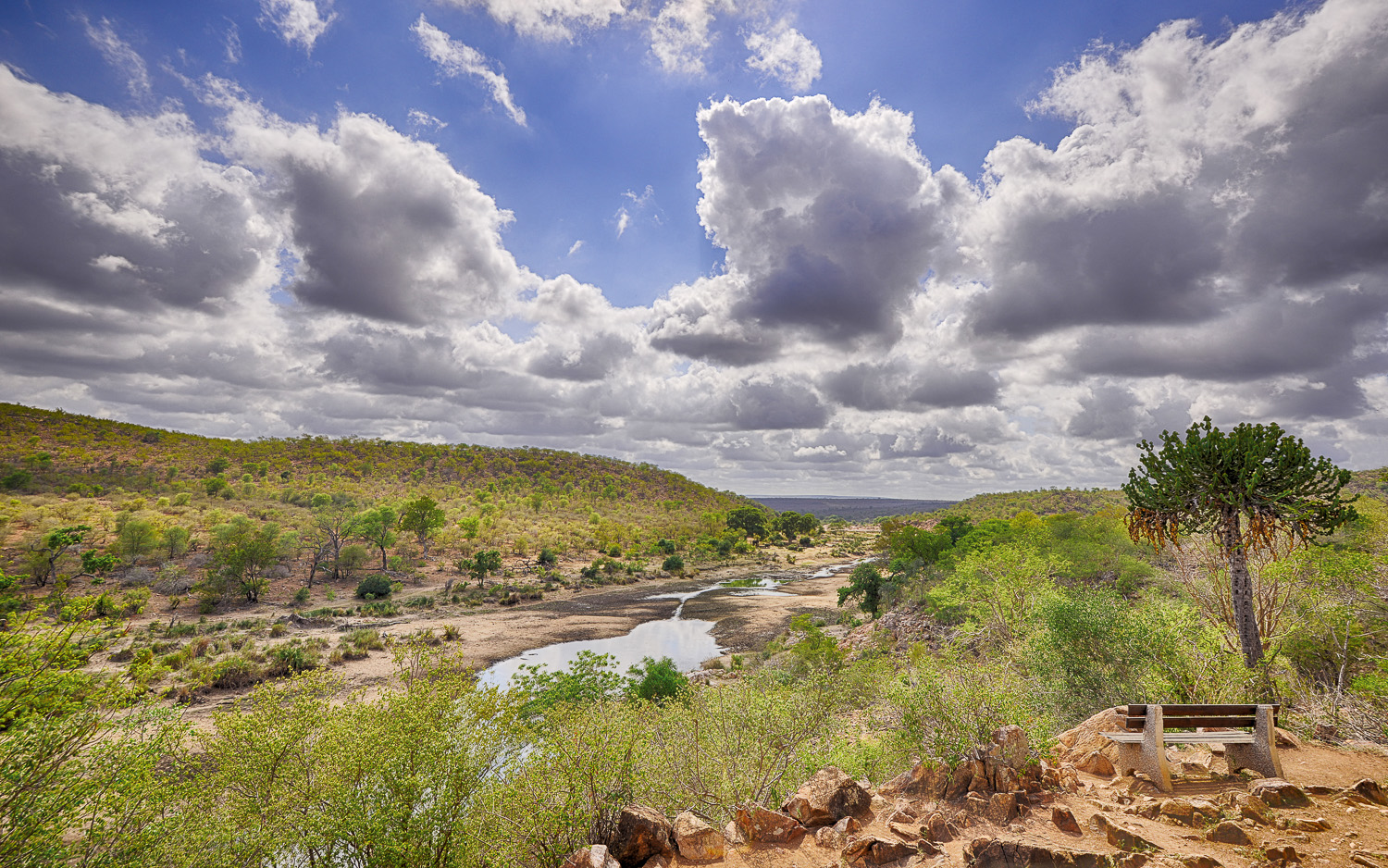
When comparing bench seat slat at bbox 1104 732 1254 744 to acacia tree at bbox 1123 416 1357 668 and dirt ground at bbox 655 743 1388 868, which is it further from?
acacia tree at bbox 1123 416 1357 668

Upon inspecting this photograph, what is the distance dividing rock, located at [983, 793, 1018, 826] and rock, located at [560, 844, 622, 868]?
24.5 ft

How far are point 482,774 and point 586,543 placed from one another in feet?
289

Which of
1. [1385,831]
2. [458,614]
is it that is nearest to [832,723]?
[1385,831]

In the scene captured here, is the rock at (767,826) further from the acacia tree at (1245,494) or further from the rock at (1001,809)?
the acacia tree at (1245,494)

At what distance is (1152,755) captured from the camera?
35.8 feet

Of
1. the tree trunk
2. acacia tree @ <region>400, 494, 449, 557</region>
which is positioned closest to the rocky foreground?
the tree trunk

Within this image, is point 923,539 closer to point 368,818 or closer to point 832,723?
point 832,723

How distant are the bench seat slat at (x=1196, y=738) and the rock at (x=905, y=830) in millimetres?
4494

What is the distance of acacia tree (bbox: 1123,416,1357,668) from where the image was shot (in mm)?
15289

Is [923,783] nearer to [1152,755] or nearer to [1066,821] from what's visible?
[1066,821]

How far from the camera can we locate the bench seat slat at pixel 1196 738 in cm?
1020

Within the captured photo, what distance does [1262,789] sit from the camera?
9586 millimetres

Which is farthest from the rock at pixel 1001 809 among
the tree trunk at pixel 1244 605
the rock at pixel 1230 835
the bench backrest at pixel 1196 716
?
the tree trunk at pixel 1244 605

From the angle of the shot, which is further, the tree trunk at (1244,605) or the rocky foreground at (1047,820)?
the tree trunk at (1244,605)
